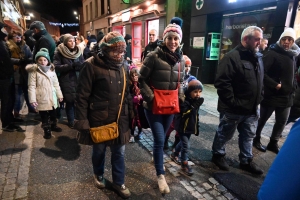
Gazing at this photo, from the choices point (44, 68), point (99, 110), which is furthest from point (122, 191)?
point (44, 68)

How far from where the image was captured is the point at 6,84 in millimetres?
3953

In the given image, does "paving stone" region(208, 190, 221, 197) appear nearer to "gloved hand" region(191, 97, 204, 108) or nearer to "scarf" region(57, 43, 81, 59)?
"gloved hand" region(191, 97, 204, 108)

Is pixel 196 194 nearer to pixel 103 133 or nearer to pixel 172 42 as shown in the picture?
pixel 103 133

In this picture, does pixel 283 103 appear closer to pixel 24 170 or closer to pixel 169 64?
pixel 169 64

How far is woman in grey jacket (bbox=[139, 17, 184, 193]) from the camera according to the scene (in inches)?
101

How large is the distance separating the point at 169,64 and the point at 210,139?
2.33 metres

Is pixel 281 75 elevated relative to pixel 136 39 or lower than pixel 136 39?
lower

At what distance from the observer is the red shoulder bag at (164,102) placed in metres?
2.56

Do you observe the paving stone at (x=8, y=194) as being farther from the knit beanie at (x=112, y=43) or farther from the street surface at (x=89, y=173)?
the knit beanie at (x=112, y=43)

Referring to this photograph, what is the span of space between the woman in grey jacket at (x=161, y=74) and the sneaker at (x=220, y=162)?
1.07 m

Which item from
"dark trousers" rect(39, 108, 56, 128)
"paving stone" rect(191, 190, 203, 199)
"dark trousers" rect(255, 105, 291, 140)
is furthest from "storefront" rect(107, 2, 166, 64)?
"paving stone" rect(191, 190, 203, 199)

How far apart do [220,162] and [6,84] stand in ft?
13.5

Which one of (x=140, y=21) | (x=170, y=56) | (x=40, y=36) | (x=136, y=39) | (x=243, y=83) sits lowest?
(x=243, y=83)

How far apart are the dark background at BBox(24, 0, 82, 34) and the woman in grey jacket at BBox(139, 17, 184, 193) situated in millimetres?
37872
